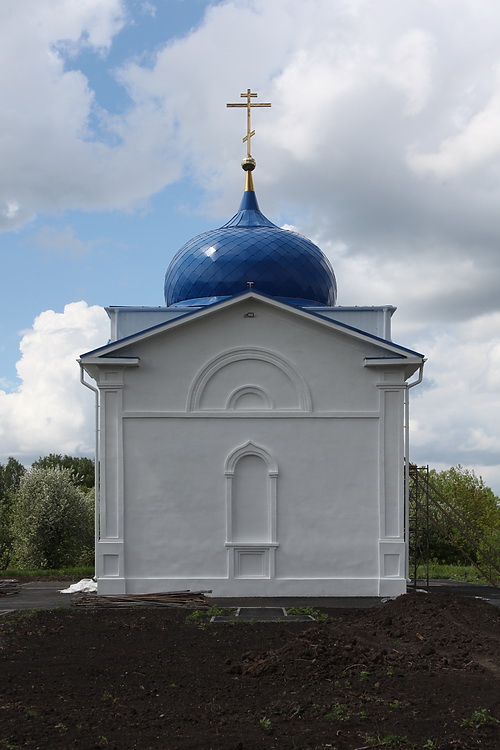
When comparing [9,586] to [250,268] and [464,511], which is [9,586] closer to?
[250,268]

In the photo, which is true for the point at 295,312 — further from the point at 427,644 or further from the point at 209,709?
the point at 209,709

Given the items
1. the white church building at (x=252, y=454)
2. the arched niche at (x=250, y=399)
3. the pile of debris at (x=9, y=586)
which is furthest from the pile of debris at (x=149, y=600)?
the arched niche at (x=250, y=399)

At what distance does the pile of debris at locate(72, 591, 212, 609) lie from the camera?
45.1 ft

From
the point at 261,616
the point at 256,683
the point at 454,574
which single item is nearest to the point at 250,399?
the point at 261,616

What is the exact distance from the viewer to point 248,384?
15555mm

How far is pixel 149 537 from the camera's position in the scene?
15.1m

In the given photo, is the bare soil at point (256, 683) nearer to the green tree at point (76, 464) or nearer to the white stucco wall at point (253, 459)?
the white stucco wall at point (253, 459)

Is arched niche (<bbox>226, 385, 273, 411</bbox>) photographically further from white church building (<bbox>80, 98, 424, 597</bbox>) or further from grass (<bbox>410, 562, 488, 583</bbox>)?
grass (<bbox>410, 562, 488, 583</bbox>)

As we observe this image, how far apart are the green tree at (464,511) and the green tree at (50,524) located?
42.1ft

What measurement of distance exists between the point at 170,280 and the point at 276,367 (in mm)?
5666

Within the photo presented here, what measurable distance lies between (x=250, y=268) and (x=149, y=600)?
321 inches

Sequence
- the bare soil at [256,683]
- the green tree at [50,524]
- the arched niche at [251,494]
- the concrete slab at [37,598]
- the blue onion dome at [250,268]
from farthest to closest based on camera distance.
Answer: the green tree at [50,524] → the blue onion dome at [250,268] → the arched niche at [251,494] → the concrete slab at [37,598] → the bare soil at [256,683]

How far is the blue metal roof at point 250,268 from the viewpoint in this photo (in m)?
→ 18.7

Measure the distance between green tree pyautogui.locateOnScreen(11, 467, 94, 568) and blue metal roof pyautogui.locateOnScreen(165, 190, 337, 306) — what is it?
36.2 feet
